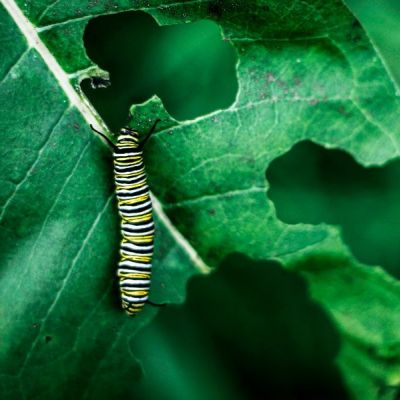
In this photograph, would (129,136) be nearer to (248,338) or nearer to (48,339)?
(48,339)

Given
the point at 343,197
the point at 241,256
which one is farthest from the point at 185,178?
the point at 343,197

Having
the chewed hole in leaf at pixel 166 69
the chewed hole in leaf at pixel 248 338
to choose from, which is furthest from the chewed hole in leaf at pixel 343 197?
the chewed hole in leaf at pixel 166 69

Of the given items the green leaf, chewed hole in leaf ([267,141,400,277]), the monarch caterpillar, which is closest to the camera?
the green leaf

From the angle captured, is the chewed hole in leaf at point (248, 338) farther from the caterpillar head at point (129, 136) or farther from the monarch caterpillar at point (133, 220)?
the caterpillar head at point (129, 136)

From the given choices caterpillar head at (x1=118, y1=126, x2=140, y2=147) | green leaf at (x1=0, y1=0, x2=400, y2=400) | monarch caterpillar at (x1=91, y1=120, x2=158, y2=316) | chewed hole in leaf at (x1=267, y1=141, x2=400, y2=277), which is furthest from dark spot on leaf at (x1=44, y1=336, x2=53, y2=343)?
chewed hole in leaf at (x1=267, y1=141, x2=400, y2=277)

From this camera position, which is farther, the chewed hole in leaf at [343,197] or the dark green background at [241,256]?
the chewed hole in leaf at [343,197]

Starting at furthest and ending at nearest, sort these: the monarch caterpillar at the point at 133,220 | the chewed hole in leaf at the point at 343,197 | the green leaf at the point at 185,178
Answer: the chewed hole in leaf at the point at 343,197, the monarch caterpillar at the point at 133,220, the green leaf at the point at 185,178

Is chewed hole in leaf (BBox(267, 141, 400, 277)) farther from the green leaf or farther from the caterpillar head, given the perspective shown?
the caterpillar head

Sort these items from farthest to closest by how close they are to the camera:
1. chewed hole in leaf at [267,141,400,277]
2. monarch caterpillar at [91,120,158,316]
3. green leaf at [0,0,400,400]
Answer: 1. chewed hole in leaf at [267,141,400,277]
2. monarch caterpillar at [91,120,158,316]
3. green leaf at [0,0,400,400]

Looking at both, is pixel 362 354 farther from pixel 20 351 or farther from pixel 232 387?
pixel 20 351
